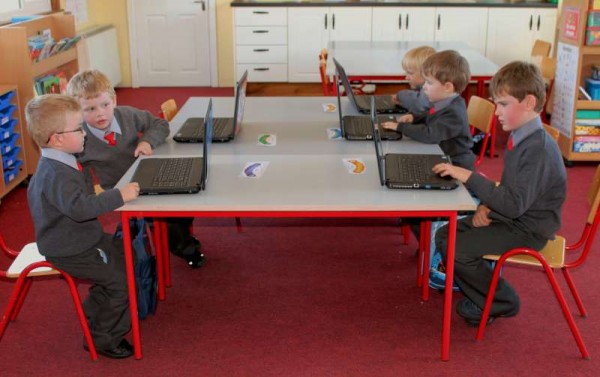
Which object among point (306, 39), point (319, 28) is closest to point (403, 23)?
point (319, 28)

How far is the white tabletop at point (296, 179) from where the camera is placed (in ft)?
7.30

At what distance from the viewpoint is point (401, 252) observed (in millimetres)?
3465

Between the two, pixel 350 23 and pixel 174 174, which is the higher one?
pixel 350 23

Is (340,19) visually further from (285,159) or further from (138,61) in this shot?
(285,159)

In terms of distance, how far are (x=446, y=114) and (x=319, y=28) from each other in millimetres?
4337

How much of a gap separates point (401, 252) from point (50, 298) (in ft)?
5.33

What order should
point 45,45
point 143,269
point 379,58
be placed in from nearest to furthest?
point 143,269 → point 45,45 → point 379,58

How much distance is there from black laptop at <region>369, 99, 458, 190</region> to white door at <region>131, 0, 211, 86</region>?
5320 mm

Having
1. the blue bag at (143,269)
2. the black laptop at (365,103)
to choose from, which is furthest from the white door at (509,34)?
the blue bag at (143,269)

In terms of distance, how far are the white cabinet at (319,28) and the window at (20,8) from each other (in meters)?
2.46

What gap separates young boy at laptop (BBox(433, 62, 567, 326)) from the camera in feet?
7.76

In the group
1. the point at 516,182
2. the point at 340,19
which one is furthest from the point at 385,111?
the point at 340,19

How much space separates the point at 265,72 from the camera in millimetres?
7211

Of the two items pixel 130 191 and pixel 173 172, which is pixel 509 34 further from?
pixel 130 191
